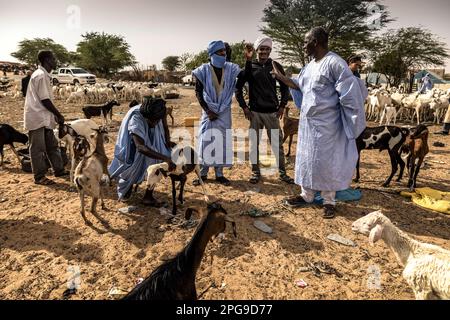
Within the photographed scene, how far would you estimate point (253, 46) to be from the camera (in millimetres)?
4984

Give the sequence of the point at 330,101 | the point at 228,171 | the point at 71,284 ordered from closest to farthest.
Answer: the point at 71,284 < the point at 330,101 < the point at 228,171

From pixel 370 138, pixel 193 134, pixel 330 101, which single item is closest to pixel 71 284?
pixel 330 101

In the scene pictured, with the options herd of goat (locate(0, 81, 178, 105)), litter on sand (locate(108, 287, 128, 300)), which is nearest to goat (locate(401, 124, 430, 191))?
litter on sand (locate(108, 287, 128, 300))

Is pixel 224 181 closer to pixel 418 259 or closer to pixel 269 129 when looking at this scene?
pixel 269 129

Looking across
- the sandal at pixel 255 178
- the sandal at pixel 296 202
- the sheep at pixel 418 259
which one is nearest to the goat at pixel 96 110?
the sandal at pixel 255 178

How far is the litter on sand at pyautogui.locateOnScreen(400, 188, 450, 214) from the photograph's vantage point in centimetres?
434

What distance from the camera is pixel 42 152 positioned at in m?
5.05

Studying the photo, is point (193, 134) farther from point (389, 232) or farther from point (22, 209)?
point (389, 232)

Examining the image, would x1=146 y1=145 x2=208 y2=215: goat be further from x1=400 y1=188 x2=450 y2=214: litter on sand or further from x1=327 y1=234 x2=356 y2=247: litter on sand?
x1=400 y1=188 x2=450 y2=214: litter on sand

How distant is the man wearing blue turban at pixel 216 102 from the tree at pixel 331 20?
17.7 metres

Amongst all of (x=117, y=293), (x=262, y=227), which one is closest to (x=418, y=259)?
(x=262, y=227)

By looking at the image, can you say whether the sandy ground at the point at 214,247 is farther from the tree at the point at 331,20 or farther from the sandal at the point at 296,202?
the tree at the point at 331,20

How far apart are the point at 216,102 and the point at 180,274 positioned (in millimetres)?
3463
